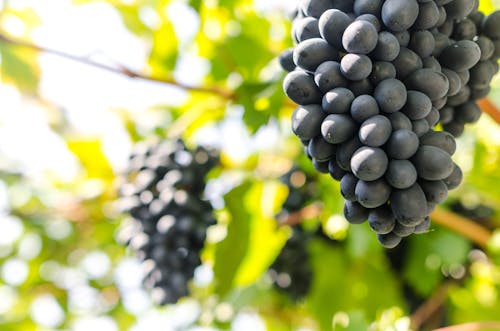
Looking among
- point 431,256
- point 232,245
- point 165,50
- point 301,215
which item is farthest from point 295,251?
point 165,50

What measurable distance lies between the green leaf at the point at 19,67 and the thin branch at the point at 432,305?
1526 mm

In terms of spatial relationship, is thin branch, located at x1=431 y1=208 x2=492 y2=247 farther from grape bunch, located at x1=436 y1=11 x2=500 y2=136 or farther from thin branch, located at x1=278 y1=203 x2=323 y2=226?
grape bunch, located at x1=436 y1=11 x2=500 y2=136

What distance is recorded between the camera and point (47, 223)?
7.19ft

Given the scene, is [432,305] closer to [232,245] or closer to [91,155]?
[232,245]

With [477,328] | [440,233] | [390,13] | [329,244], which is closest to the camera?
[390,13]

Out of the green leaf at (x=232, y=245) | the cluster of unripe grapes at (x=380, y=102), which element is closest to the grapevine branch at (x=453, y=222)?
the green leaf at (x=232, y=245)

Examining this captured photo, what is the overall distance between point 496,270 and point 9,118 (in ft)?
6.45

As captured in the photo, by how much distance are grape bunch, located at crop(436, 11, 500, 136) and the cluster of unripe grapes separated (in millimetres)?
61

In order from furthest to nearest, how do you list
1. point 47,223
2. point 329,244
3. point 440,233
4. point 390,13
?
point 47,223
point 329,244
point 440,233
point 390,13

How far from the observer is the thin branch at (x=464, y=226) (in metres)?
1.43

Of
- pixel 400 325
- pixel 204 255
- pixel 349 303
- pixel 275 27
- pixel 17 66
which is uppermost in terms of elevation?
pixel 17 66

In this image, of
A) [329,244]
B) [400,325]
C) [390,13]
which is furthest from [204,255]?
[390,13]

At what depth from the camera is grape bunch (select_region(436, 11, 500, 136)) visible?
2.58 feet

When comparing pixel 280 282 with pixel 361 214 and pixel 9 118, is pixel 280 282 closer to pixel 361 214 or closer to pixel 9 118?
pixel 361 214
